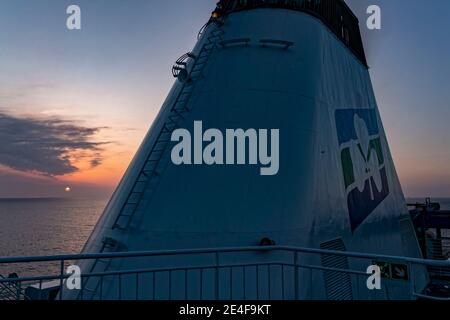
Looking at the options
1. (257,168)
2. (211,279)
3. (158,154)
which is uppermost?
(158,154)

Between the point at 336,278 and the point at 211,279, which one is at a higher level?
the point at 211,279

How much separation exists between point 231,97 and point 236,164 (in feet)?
5.81

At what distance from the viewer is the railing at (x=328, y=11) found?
1012cm

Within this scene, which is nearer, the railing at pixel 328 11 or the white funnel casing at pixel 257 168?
the white funnel casing at pixel 257 168

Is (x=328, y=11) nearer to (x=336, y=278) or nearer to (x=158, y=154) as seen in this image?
(x=158, y=154)

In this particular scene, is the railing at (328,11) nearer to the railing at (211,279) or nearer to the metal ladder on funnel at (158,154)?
the metal ladder on funnel at (158,154)

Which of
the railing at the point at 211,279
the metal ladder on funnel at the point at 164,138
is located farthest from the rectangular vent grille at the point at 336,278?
the metal ladder on funnel at the point at 164,138

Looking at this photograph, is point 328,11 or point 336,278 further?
point 328,11

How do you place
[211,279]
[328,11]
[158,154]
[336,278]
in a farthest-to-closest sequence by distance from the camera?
[328,11] < [158,154] < [336,278] < [211,279]

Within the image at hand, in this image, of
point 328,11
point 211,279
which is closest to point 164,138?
point 211,279

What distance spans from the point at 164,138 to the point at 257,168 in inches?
92.3

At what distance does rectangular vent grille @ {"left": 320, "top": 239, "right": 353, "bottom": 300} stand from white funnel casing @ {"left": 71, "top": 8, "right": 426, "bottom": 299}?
176 millimetres

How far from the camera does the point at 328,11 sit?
37.8ft

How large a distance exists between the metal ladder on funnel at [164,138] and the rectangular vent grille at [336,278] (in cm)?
400
